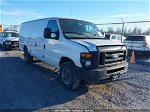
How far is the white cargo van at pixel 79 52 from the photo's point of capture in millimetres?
5547

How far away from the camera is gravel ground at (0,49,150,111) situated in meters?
5.16

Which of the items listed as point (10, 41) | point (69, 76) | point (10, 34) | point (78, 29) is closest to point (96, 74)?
point (69, 76)

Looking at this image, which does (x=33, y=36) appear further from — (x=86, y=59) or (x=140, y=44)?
(x=140, y=44)

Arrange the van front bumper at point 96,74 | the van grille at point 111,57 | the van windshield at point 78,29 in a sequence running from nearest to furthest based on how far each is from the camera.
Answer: the van front bumper at point 96,74
the van grille at point 111,57
the van windshield at point 78,29

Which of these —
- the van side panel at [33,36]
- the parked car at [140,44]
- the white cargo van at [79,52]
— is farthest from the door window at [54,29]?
the parked car at [140,44]

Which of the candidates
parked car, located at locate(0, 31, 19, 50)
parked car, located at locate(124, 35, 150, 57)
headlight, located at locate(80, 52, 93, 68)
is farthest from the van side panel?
parked car, located at locate(124, 35, 150, 57)

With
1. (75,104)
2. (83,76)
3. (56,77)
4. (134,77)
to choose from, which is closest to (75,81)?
(83,76)

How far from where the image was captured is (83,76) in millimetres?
5578

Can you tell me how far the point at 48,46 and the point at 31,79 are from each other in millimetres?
1395

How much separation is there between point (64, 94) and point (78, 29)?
241 centimetres

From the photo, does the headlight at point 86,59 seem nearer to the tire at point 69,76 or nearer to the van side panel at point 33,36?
the tire at point 69,76

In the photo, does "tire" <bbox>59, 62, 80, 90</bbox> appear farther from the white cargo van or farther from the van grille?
the van grille

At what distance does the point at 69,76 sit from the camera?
249 inches

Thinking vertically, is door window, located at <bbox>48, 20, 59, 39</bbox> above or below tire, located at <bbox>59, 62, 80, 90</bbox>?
above
